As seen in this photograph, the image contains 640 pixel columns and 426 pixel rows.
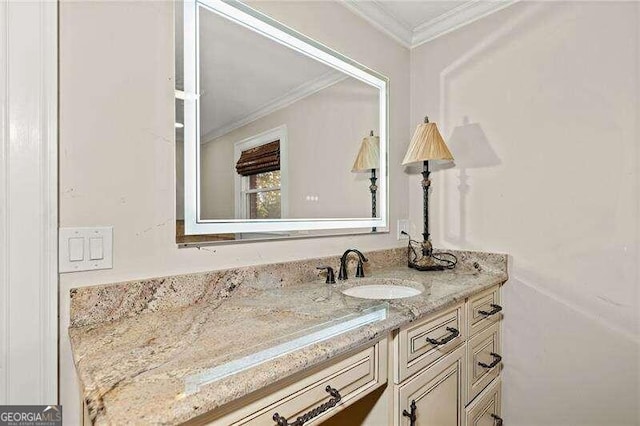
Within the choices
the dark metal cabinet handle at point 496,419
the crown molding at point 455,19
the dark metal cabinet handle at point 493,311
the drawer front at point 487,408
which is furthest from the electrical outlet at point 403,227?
the crown molding at point 455,19

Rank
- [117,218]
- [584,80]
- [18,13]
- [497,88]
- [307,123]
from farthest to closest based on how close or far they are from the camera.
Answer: [497,88]
[307,123]
[584,80]
[117,218]
[18,13]

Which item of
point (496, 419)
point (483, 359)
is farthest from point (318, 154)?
point (496, 419)

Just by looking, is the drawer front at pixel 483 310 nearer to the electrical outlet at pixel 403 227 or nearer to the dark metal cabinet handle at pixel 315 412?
the electrical outlet at pixel 403 227

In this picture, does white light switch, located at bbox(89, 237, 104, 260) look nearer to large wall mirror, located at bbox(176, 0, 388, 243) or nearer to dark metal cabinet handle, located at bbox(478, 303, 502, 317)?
large wall mirror, located at bbox(176, 0, 388, 243)

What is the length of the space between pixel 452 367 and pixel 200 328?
2.99 feet

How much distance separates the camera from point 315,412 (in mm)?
750

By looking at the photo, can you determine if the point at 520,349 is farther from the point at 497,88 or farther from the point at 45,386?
the point at 45,386

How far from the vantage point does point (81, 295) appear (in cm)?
88

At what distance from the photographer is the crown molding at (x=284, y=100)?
3.95ft

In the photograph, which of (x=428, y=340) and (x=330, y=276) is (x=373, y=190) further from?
(x=428, y=340)

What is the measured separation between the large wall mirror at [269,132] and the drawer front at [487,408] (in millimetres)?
892

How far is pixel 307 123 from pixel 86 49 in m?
0.86

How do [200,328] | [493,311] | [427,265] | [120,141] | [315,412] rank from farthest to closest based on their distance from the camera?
1. [427,265]
2. [493,311]
3. [120,141]
4. [200,328]
5. [315,412]

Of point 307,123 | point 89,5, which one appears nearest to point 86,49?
point 89,5
